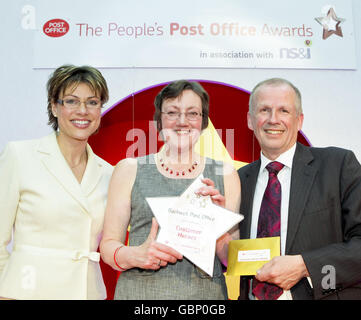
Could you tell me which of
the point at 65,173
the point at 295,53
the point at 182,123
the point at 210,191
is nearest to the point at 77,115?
the point at 65,173

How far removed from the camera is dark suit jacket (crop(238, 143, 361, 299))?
6.35ft

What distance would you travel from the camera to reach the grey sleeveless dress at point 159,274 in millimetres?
1971

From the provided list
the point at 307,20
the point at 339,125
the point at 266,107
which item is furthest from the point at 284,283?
the point at 307,20

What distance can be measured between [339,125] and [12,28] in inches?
118

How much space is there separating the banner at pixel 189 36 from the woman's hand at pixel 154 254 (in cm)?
199

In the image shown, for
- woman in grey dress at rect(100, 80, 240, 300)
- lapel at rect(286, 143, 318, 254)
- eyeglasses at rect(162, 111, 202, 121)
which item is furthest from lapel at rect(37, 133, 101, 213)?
lapel at rect(286, 143, 318, 254)

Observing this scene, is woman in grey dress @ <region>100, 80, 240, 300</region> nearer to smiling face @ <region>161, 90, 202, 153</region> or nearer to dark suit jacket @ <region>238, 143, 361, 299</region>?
smiling face @ <region>161, 90, 202, 153</region>

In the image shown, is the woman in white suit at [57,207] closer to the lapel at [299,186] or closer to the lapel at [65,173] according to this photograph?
the lapel at [65,173]

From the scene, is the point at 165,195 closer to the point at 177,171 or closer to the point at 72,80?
the point at 177,171

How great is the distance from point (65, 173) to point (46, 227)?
0.32 metres

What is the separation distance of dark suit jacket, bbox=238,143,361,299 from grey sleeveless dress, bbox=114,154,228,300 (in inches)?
12.5

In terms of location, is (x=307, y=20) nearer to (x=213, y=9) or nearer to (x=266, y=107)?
(x=213, y=9)

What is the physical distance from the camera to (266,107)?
7.68 feet

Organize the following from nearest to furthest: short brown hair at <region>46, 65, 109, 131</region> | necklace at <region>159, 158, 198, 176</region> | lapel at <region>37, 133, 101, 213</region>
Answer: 1. necklace at <region>159, 158, 198, 176</region>
2. lapel at <region>37, 133, 101, 213</region>
3. short brown hair at <region>46, 65, 109, 131</region>
